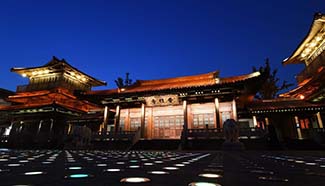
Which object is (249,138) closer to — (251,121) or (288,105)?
(251,121)

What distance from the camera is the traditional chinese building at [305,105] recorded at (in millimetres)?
15241

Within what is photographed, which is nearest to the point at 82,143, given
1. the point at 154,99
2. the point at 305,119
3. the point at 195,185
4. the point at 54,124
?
the point at 154,99

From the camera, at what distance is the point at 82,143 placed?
1227cm

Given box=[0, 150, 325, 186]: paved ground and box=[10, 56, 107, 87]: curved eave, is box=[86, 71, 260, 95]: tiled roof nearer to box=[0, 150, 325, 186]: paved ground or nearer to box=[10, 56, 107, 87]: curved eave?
box=[10, 56, 107, 87]: curved eave

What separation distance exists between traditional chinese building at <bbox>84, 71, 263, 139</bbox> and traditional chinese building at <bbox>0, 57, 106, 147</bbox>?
16.7 ft

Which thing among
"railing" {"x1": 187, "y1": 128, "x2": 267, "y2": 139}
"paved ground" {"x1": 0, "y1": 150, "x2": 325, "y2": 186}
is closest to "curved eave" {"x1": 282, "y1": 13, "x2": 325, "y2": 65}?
"railing" {"x1": 187, "y1": 128, "x2": 267, "y2": 139}

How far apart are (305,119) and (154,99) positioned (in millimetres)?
15217

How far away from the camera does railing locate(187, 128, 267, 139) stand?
1174cm

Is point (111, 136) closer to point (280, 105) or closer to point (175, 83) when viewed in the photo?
point (175, 83)

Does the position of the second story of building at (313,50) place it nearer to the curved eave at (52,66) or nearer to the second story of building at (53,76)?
the curved eave at (52,66)

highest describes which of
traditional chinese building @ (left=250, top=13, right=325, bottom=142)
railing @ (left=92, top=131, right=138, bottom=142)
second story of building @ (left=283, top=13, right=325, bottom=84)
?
second story of building @ (left=283, top=13, right=325, bottom=84)

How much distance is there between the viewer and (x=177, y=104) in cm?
1750

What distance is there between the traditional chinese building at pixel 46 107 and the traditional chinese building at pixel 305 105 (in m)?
19.2

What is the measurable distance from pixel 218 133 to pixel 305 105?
30.7ft
